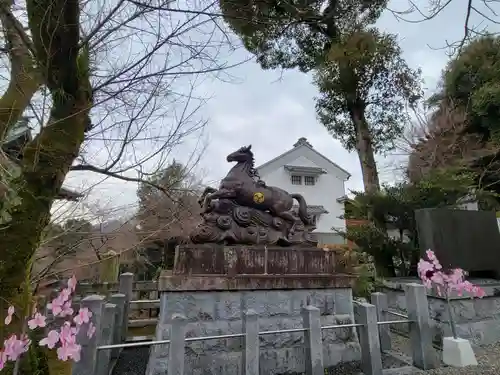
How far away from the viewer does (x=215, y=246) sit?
3.85m

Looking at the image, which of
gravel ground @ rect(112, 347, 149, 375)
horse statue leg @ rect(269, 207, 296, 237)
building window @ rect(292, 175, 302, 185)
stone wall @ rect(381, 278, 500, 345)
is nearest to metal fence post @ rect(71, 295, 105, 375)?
gravel ground @ rect(112, 347, 149, 375)

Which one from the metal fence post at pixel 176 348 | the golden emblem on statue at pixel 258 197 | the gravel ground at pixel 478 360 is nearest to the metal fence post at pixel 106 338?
the metal fence post at pixel 176 348

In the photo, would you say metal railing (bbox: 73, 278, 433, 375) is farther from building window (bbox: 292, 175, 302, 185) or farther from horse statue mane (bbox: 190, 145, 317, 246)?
building window (bbox: 292, 175, 302, 185)

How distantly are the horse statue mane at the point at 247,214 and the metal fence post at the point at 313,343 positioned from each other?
112cm

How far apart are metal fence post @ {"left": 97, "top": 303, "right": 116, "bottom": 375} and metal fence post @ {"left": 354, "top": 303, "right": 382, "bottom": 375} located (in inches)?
104

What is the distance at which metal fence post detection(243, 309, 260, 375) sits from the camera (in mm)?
3002

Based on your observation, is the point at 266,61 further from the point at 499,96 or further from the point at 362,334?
the point at 362,334

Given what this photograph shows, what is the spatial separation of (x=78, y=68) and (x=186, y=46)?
841mm

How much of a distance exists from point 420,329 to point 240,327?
2027mm

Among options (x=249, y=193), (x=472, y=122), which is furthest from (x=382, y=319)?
(x=472, y=122)

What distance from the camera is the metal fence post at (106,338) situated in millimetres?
3143

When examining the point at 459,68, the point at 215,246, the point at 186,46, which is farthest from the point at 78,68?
the point at 459,68

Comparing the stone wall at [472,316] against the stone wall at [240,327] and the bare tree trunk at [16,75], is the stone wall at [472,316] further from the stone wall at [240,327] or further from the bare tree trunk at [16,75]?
the bare tree trunk at [16,75]

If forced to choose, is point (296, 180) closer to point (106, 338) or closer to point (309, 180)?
point (309, 180)
